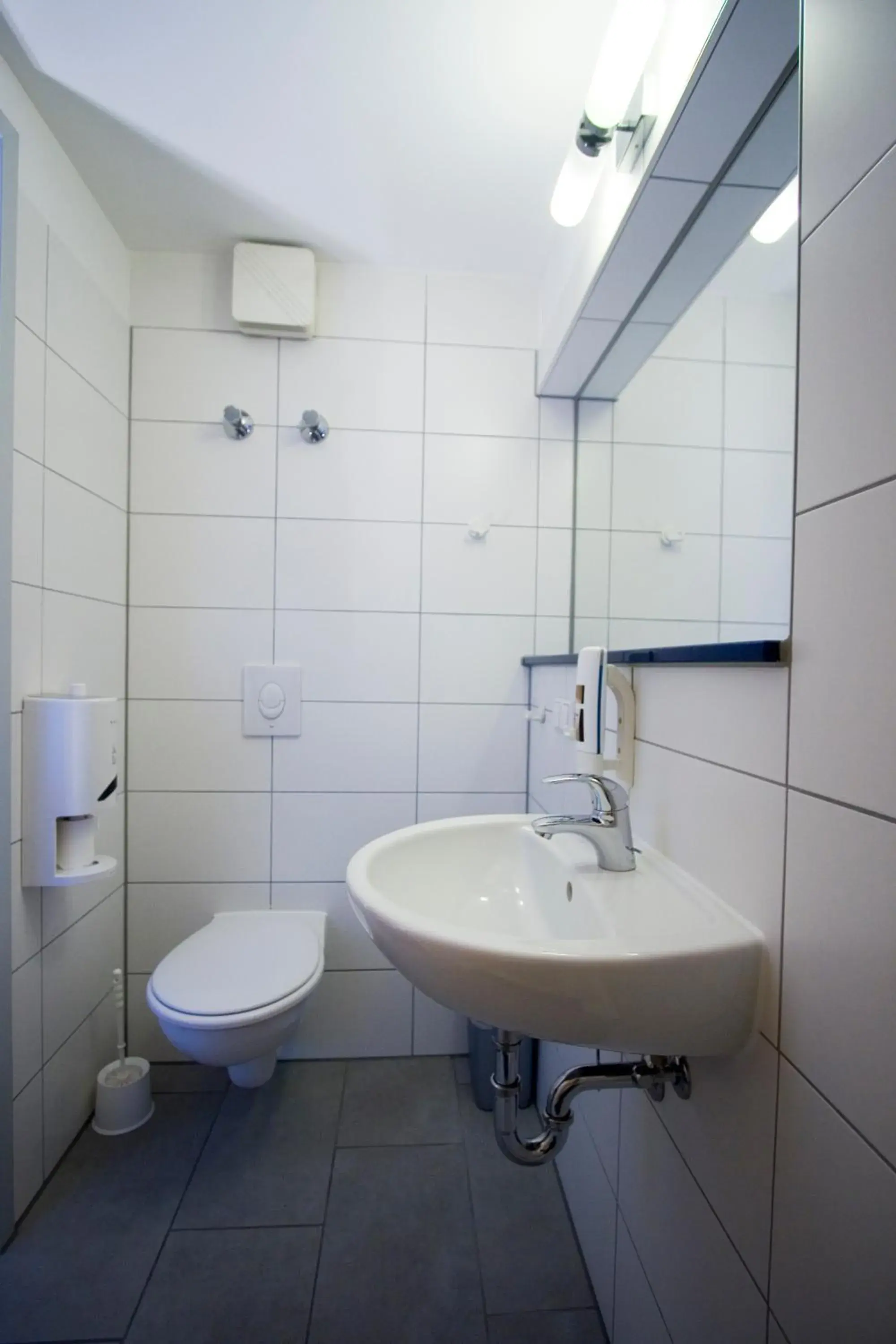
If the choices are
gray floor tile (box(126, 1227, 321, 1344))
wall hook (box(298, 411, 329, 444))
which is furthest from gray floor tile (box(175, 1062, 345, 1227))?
wall hook (box(298, 411, 329, 444))

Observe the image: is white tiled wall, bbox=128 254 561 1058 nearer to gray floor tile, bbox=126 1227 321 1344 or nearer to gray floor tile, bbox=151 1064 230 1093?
gray floor tile, bbox=151 1064 230 1093

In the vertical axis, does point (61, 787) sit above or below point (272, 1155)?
above

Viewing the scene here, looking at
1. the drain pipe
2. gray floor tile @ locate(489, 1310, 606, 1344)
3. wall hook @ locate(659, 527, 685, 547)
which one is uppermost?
wall hook @ locate(659, 527, 685, 547)

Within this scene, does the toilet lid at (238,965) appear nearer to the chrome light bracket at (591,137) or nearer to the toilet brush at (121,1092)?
the toilet brush at (121,1092)

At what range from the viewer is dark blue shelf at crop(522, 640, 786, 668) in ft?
1.93

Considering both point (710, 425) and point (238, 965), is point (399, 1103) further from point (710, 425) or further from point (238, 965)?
point (710, 425)

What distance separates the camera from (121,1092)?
1371 millimetres

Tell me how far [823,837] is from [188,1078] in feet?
5.90

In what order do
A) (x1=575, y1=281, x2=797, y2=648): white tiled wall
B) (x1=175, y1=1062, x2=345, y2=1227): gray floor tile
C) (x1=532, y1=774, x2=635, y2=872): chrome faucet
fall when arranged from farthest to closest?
(x1=175, y1=1062, x2=345, y2=1227): gray floor tile, (x1=532, y1=774, x2=635, y2=872): chrome faucet, (x1=575, y1=281, x2=797, y2=648): white tiled wall

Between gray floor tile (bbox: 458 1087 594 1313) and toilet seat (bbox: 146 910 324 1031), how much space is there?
589 mm

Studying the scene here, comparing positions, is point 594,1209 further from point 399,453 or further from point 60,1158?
point 399,453

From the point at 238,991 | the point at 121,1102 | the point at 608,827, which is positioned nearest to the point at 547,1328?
the point at 238,991

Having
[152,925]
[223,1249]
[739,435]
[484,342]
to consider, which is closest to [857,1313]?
[739,435]

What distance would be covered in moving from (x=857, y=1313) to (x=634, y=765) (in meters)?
0.61
